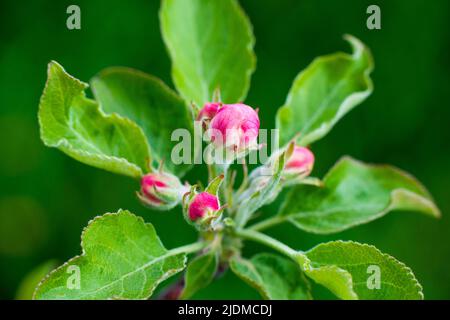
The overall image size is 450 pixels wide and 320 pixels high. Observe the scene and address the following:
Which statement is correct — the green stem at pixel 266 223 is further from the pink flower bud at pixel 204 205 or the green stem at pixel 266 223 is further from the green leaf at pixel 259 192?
the pink flower bud at pixel 204 205

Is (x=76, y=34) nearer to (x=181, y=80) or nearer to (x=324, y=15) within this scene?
(x=324, y=15)

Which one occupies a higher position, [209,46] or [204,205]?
[209,46]

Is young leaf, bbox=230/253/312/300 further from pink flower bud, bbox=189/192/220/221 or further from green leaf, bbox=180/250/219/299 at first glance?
pink flower bud, bbox=189/192/220/221

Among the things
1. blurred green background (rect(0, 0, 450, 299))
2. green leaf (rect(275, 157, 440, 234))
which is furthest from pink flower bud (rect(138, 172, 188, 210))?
blurred green background (rect(0, 0, 450, 299))

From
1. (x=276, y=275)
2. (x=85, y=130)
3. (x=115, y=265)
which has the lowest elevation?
(x=276, y=275)

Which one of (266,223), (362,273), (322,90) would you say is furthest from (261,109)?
(362,273)

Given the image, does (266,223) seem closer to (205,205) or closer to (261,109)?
(205,205)
